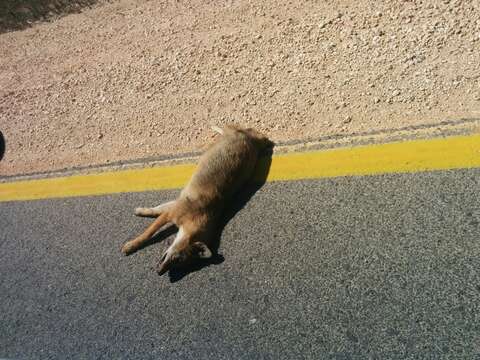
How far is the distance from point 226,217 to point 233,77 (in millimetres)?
1765

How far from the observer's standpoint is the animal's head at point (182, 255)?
3.18 metres

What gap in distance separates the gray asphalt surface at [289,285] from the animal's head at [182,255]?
99mm

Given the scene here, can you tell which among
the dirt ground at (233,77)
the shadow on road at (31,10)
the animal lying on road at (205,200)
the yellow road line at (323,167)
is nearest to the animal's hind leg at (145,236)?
the animal lying on road at (205,200)

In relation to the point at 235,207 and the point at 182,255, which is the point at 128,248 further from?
the point at 235,207

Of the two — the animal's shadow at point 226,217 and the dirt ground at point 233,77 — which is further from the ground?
the dirt ground at point 233,77

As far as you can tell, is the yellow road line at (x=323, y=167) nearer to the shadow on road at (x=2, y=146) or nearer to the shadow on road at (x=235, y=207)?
the shadow on road at (x=235, y=207)

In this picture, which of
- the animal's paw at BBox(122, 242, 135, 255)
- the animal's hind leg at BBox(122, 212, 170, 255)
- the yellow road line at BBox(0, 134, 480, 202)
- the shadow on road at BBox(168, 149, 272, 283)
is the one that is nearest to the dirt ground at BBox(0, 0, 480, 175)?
the yellow road line at BBox(0, 134, 480, 202)

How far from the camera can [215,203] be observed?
351 centimetres

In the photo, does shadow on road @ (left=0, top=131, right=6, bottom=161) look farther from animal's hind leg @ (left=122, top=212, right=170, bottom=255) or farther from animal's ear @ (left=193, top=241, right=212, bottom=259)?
animal's ear @ (left=193, top=241, right=212, bottom=259)

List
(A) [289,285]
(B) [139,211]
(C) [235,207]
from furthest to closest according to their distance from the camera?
(B) [139,211], (C) [235,207], (A) [289,285]

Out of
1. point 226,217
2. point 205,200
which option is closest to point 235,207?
point 226,217

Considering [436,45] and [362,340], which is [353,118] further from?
[362,340]

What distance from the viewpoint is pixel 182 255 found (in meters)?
3.20

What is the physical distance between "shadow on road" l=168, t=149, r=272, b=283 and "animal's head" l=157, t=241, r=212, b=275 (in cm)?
5
